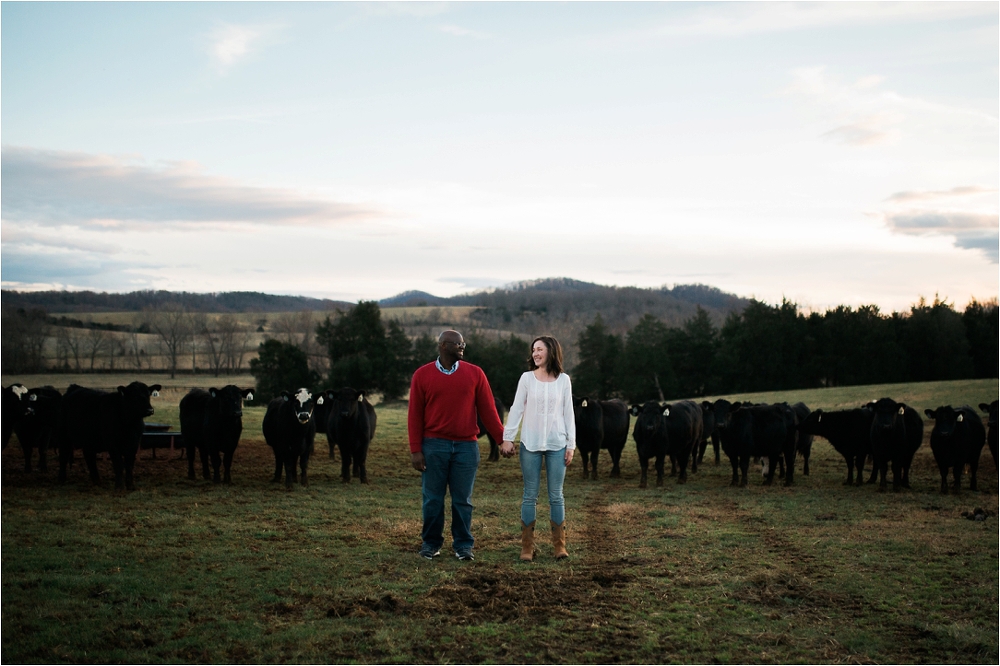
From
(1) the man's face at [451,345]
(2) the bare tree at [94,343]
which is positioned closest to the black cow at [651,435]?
(1) the man's face at [451,345]

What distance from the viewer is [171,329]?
76062 mm

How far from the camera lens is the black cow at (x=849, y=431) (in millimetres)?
15941

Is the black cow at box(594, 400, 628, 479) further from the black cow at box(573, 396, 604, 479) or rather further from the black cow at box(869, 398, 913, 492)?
the black cow at box(869, 398, 913, 492)

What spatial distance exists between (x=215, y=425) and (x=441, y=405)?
8.09 m

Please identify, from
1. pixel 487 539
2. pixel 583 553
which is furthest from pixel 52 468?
pixel 583 553

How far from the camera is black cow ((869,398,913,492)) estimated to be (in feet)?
48.0

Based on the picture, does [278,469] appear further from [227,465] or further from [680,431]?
[680,431]

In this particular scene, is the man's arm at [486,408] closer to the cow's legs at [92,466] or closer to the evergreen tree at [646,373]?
the cow's legs at [92,466]

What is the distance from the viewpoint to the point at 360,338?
187ft

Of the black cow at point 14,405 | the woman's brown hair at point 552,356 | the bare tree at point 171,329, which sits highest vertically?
the bare tree at point 171,329

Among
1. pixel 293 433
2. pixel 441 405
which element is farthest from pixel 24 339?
pixel 441 405

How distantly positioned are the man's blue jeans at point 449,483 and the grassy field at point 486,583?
1.08 feet

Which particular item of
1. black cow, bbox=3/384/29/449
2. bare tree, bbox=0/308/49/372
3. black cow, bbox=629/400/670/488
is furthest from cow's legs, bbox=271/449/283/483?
bare tree, bbox=0/308/49/372

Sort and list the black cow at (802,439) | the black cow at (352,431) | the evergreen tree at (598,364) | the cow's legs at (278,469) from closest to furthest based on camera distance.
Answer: the cow's legs at (278,469), the black cow at (352,431), the black cow at (802,439), the evergreen tree at (598,364)
